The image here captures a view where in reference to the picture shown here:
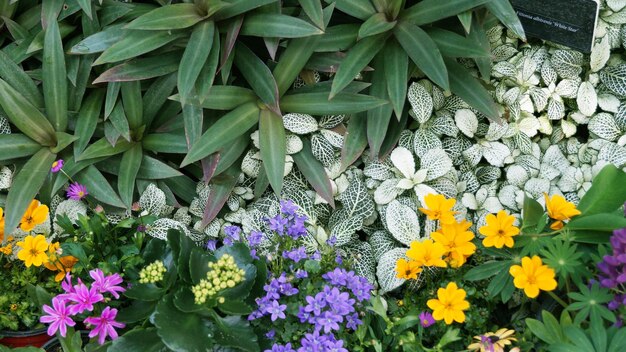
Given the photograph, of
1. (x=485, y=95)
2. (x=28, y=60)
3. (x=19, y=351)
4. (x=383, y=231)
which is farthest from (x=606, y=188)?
(x=28, y=60)

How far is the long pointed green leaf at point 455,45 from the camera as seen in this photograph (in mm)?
2283

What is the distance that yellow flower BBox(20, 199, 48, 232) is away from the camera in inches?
88.0

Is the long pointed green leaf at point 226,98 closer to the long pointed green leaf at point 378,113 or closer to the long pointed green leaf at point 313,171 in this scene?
the long pointed green leaf at point 313,171

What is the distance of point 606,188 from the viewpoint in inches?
80.3

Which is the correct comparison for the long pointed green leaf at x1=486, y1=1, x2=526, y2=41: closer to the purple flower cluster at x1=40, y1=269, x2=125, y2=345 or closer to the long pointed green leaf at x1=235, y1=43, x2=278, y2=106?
the long pointed green leaf at x1=235, y1=43, x2=278, y2=106

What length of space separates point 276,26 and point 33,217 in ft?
3.08

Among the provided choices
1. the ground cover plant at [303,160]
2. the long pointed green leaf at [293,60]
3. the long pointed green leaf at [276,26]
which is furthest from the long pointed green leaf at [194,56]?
the long pointed green leaf at [293,60]

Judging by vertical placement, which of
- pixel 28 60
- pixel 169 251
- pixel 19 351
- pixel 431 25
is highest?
pixel 431 25

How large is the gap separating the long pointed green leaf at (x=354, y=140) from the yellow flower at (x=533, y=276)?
0.70 m

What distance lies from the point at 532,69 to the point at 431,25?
0.40 m

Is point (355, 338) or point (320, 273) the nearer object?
point (355, 338)

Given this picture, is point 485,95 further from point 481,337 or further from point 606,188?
point 481,337

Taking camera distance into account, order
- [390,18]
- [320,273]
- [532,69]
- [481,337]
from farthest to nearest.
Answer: [532,69]
[390,18]
[320,273]
[481,337]

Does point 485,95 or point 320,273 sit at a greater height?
point 485,95
